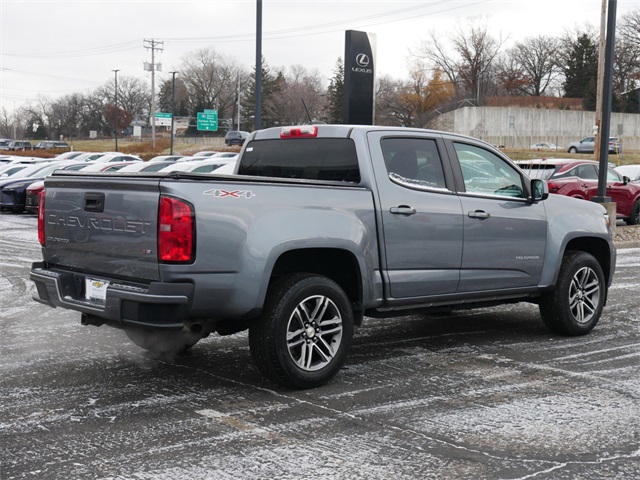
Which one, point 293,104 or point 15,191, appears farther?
point 293,104

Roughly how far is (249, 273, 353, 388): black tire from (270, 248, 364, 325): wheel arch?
0.16 m

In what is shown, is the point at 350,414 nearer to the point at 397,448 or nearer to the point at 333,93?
the point at 397,448

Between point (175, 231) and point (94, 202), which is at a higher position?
point (94, 202)

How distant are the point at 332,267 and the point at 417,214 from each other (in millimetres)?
800

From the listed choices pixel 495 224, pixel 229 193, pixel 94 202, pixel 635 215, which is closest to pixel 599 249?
pixel 495 224

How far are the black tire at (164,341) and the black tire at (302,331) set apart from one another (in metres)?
0.89

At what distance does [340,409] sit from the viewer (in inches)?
216

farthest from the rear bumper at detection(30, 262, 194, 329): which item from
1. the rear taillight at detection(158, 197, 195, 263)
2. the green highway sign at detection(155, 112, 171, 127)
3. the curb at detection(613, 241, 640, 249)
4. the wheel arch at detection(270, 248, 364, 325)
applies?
the green highway sign at detection(155, 112, 171, 127)

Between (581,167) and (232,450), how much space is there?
57.7ft

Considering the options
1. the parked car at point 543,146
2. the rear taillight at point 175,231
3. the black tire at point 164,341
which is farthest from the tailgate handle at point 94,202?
the parked car at point 543,146

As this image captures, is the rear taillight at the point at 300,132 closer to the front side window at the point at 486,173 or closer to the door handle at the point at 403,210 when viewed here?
the door handle at the point at 403,210

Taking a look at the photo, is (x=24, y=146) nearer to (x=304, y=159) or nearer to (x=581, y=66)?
(x=581, y=66)

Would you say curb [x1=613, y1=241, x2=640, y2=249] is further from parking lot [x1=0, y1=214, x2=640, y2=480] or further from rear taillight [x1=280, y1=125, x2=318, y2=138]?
rear taillight [x1=280, y1=125, x2=318, y2=138]

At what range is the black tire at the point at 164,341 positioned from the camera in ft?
21.6
